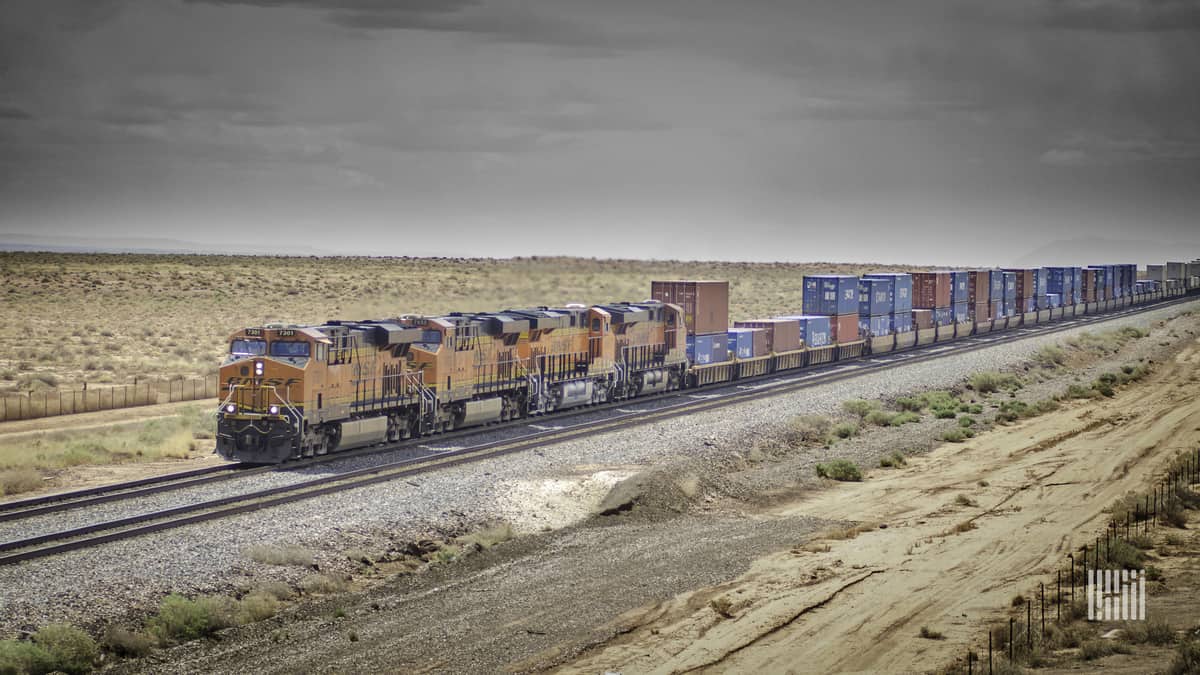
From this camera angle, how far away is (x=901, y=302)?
6938 centimetres

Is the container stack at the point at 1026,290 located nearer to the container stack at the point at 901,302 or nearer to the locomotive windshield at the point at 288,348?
the container stack at the point at 901,302

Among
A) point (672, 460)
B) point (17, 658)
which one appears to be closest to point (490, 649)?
point (17, 658)

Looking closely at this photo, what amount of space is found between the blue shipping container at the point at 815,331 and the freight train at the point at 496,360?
0.25 feet

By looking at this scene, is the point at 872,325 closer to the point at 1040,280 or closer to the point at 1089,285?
the point at 1040,280

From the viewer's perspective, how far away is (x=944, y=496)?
29375mm

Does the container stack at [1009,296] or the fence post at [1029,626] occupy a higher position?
the container stack at [1009,296]

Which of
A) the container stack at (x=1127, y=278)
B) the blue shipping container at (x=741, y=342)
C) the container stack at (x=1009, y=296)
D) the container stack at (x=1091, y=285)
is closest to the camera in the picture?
the blue shipping container at (x=741, y=342)

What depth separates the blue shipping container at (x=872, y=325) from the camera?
65000 mm

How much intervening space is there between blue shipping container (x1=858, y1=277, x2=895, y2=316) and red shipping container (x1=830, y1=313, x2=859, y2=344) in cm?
124

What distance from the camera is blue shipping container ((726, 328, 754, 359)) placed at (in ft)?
177

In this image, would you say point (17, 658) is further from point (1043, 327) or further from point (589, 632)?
point (1043, 327)

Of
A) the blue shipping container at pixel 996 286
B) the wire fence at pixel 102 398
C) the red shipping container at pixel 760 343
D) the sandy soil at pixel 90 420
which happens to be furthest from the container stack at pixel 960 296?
the sandy soil at pixel 90 420

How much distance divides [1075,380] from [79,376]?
158 feet

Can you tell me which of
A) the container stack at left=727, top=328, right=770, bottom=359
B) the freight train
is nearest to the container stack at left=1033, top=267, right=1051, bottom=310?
the freight train
